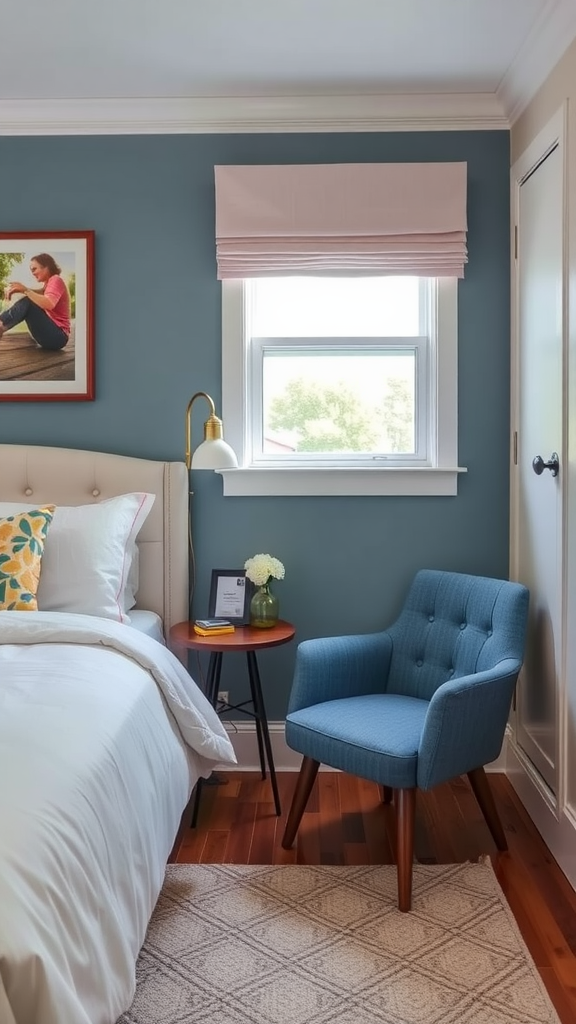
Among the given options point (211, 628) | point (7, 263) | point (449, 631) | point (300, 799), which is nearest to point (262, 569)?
point (211, 628)

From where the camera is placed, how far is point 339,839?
8.89 feet

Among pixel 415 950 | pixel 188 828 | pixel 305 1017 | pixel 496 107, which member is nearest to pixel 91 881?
pixel 305 1017

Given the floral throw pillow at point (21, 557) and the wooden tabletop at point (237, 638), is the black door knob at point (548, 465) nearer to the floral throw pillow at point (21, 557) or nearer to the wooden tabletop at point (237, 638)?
the wooden tabletop at point (237, 638)

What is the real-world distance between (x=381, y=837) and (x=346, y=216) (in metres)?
2.20

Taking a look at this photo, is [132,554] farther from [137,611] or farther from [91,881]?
[91,881]

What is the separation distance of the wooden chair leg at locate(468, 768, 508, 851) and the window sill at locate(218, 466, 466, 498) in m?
1.11

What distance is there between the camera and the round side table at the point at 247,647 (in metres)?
2.81

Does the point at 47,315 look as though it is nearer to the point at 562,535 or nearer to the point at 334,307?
the point at 334,307

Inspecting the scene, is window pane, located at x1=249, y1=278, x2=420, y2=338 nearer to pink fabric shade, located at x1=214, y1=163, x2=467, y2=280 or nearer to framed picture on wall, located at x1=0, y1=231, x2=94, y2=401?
pink fabric shade, located at x1=214, y1=163, x2=467, y2=280

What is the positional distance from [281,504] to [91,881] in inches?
77.1

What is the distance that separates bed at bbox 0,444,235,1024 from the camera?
129 centimetres

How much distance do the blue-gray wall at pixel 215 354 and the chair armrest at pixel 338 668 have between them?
1.14 ft

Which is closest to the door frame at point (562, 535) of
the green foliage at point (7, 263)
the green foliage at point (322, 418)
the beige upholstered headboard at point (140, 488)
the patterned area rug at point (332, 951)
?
the patterned area rug at point (332, 951)

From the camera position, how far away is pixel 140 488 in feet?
10.4
